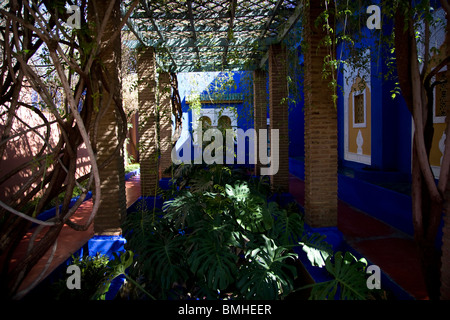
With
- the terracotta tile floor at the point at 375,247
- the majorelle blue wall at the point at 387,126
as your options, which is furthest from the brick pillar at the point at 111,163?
the majorelle blue wall at the point at 387,126

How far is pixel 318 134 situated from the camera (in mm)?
4332

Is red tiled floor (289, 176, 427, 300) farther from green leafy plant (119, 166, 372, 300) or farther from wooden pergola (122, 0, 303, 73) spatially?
wooden pergola (122, 0, 303, 73)

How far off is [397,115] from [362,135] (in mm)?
1504

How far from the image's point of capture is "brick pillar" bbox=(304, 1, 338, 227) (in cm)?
428

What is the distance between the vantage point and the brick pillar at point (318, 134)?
4281 mm

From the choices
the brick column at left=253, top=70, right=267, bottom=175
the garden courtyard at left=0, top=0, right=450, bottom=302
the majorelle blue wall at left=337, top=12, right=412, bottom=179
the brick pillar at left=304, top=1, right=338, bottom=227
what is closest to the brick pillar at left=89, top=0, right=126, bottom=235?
the garden courtyard at left=0, top=0, right=450, bottom=302

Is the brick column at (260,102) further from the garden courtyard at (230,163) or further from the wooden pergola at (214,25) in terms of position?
the wooden pergola at (214,25)

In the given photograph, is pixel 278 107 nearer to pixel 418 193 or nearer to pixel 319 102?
pixel 319 102

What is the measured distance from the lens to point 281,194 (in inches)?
278

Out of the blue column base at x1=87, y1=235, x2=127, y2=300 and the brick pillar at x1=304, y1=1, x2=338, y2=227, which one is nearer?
the blue column base at x1=87, y1=235, x2=127, y2=300

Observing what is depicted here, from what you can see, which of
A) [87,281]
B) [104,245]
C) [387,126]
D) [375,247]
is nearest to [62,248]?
[104,245]

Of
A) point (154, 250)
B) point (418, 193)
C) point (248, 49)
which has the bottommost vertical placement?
point (154, 250)

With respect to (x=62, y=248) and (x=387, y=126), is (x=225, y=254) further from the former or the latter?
(x=387, y=126)
